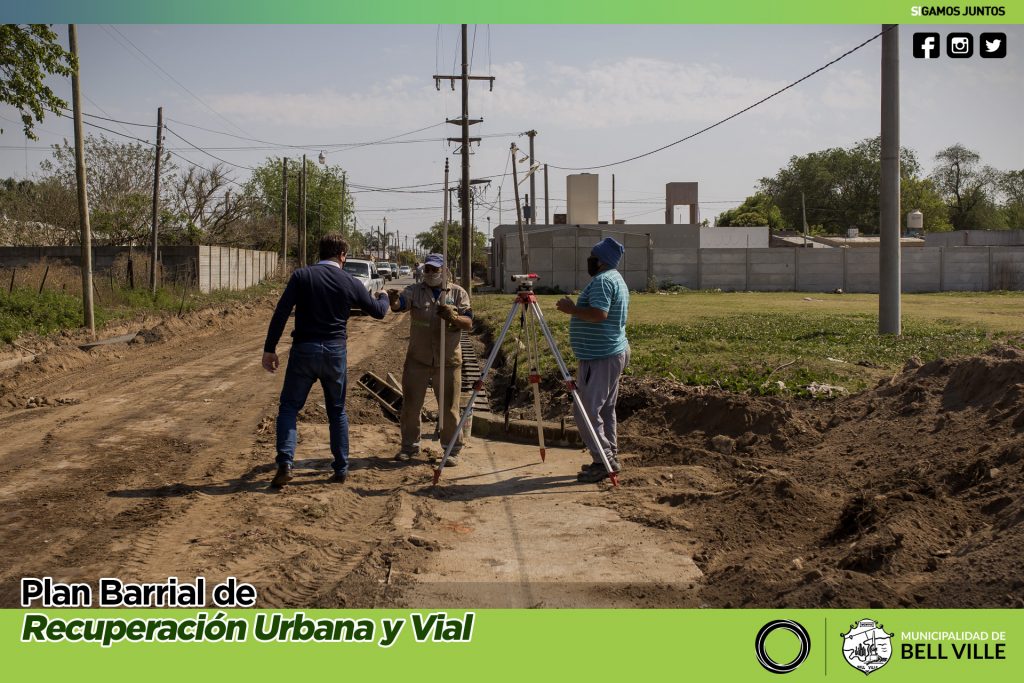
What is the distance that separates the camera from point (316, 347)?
316 inches

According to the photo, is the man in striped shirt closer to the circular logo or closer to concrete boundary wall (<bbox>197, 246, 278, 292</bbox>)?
the circular logo

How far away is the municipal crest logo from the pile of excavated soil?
255 millimetres

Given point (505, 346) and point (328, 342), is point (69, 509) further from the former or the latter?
point (505, 346)

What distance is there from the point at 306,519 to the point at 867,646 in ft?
13.0

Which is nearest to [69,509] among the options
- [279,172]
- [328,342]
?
[328,342]

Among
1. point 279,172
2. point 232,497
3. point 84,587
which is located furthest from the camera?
point 279,172

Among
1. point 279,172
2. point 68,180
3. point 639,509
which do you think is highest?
point 279,172

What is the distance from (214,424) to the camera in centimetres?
1094

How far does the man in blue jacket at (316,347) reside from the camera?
796 cm

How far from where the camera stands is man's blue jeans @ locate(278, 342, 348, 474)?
795 cm

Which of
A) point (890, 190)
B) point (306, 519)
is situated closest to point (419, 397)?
point (306, 519)

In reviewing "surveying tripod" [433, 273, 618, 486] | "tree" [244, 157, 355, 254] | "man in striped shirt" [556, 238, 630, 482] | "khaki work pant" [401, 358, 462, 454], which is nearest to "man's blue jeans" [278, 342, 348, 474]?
"surveying tripod" [433, 273, 618, 486]

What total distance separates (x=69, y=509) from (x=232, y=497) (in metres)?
1.14

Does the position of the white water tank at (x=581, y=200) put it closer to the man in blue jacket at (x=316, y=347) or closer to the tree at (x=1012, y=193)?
the man in blue jacket at (x=316, y=347)
